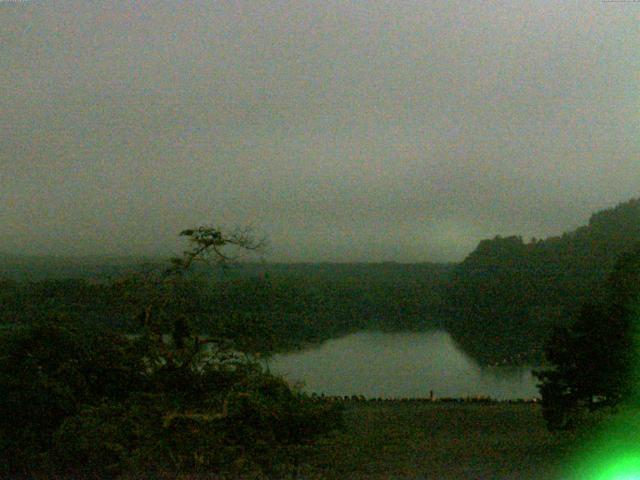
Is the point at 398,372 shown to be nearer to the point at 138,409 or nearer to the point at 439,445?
the point at 439,445

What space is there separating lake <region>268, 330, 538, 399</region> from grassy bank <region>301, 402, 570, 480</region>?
9.56 ft

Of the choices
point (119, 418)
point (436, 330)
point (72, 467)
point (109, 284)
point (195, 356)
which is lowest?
point (436, 330)

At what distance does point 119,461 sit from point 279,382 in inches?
62.1

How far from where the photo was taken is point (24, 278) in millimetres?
10547

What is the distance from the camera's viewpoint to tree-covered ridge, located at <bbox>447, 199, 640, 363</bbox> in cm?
3002

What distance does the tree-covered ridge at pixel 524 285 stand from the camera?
30.0 meters

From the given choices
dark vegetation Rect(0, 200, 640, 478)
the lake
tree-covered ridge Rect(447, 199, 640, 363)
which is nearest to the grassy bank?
dark vegetation Rect(0, 200, 640, 478)

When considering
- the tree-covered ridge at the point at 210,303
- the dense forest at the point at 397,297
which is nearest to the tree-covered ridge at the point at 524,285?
the dense forest at the point at 397,297

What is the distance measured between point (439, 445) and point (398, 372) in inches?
555

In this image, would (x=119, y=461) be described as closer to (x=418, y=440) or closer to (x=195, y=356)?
(x=195, y=356)

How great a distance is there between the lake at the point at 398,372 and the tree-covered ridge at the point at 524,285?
263 centimetres

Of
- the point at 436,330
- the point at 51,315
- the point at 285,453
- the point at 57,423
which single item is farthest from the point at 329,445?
the point at 436,330

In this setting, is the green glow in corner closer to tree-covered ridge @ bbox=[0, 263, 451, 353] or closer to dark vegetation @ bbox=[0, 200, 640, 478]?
dark vegetation @ bbox=[0, 200, 640, 478]

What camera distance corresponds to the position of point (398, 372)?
2220 cm
